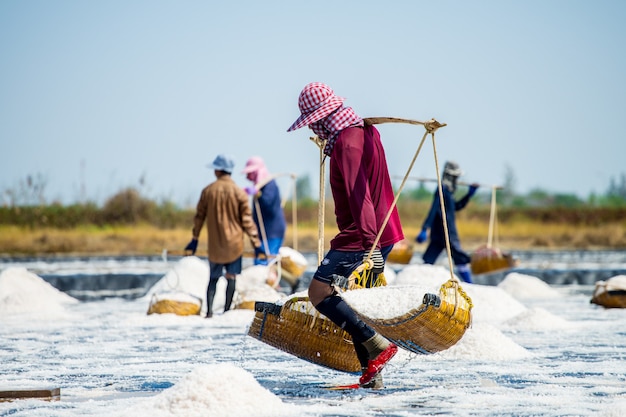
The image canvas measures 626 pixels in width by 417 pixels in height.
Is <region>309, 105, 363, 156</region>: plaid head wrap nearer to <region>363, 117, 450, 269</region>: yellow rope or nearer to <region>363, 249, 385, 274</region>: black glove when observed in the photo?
<region>363, 117, 450, 269</region>: yellow rope

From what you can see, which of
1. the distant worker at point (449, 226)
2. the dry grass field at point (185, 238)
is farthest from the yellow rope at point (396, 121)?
the dry grass field at point (185, 238)

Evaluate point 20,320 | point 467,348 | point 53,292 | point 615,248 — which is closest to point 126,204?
point 615,248

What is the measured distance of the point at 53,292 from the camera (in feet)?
41.3

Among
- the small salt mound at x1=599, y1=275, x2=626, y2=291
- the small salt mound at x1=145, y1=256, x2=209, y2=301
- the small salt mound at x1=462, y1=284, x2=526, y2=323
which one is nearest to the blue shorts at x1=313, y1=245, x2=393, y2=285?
the small salt mound at x1=462, y1=284, x2=526, y2=323

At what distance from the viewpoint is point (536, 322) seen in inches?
336

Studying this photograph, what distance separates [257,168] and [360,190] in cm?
706

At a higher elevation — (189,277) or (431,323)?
(431,323)

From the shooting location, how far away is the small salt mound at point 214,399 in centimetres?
438

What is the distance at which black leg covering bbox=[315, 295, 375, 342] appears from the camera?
5.02m

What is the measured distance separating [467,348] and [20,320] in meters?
4.74

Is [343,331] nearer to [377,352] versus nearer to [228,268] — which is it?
[377,352]

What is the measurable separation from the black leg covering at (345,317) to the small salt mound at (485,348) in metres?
1.53

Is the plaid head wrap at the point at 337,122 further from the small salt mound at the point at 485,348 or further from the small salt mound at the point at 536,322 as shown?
the small salt mound at the point at 536,322

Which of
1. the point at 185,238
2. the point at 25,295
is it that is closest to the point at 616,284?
the point at 25,295
